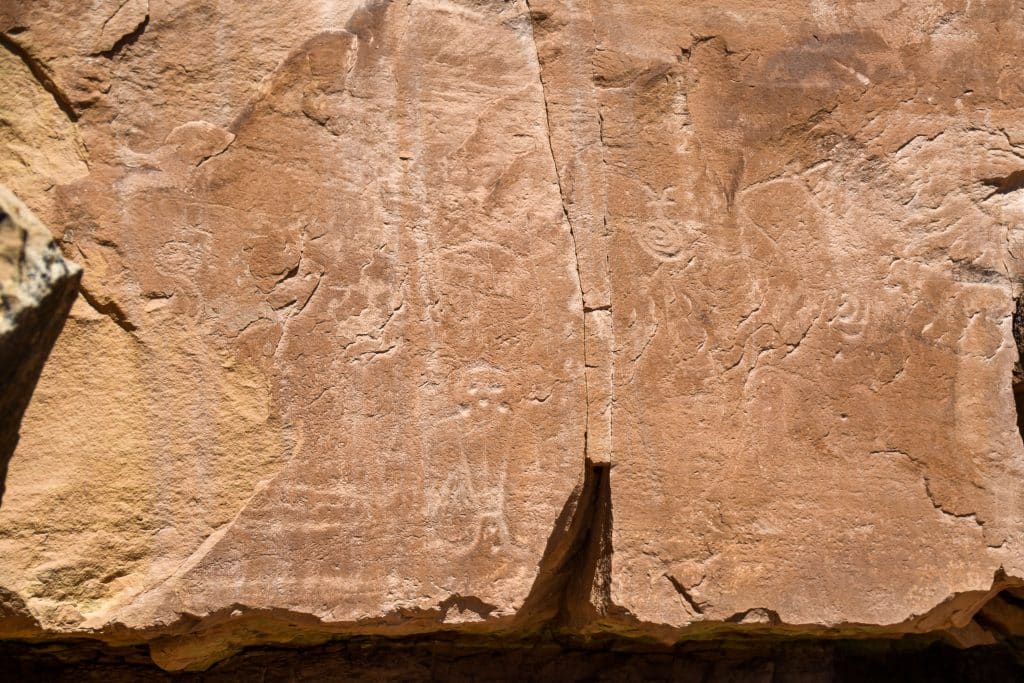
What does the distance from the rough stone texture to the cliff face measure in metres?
0.60

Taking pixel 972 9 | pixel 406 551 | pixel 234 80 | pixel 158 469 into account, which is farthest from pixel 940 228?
pixel 158 469

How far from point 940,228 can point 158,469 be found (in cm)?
149

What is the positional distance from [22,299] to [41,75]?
84cm

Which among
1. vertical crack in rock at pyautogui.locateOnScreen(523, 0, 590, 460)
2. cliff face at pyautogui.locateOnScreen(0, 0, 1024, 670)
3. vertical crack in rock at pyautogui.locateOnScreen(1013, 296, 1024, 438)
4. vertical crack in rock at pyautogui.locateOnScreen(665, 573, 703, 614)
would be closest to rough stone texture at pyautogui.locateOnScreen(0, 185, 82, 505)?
cliff face at pyautogui.locateOnScreen(0, 0, 1024, 670)

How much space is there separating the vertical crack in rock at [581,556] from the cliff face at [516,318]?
1 cm

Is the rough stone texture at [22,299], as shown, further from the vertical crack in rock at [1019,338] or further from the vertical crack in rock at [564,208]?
the vertical crack in rock at [1019,338]

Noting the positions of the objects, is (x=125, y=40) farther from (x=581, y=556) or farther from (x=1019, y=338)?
(x=1019, y=338)

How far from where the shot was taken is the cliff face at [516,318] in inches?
71.7

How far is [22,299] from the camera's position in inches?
44.4

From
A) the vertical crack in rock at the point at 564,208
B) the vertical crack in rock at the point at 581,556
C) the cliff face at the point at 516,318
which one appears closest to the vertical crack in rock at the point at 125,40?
the cliff face at the point at 516,318

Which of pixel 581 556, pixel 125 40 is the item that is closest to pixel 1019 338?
pixel 581 556

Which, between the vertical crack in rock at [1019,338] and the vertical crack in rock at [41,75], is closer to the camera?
the vertical crack in rock at [41,75]

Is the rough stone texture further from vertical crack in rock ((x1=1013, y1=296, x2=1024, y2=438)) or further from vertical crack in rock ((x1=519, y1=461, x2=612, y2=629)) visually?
vertical crack in rock ((x1=1013, y1=296, x2=1024, y2=438))

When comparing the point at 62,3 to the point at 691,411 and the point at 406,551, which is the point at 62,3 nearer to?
the point at 406,551
